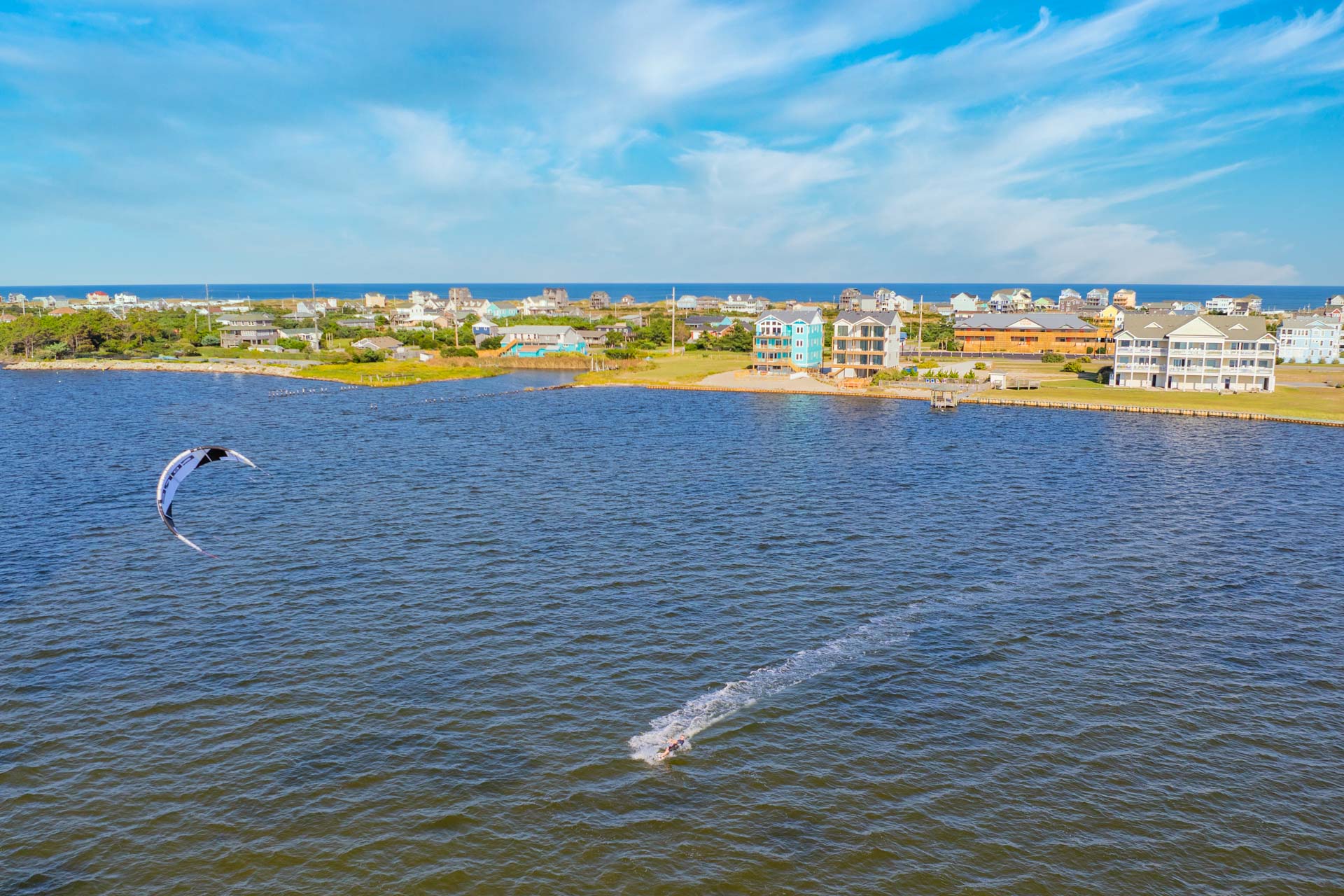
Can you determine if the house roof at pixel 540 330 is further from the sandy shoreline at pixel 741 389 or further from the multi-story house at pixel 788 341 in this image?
the multi-story house at pixel 788 341

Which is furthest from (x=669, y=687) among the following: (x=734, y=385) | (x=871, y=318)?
(x=871, y=318)

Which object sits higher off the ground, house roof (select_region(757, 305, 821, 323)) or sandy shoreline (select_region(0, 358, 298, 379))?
house roof (select_region(757, 305, 821, 323))

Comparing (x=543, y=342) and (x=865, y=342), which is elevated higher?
(x=543, y=342)

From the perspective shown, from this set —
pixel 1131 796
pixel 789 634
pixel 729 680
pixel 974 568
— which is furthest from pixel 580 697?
pixel 974 568

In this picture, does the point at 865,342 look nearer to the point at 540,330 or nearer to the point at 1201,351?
the point at 1201,351

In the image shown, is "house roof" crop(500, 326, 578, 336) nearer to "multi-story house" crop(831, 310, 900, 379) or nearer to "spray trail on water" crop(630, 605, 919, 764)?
"multi-story house" crop(831, 310, 900, 379)

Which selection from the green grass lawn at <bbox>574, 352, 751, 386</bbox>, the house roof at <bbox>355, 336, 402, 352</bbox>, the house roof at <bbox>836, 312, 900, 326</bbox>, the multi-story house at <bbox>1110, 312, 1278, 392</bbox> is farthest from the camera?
the house roof at <bbox>355, 336, 402, 352</bbox>

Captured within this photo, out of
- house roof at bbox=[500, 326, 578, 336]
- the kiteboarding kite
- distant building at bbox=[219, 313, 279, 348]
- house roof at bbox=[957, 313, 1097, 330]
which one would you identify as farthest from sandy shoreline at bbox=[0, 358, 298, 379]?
house roof at bbox=[957, 313, 1097, 330]

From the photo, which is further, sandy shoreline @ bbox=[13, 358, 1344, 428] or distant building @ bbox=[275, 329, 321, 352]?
distant building @ bbox=[275, 329, 321, 352]
